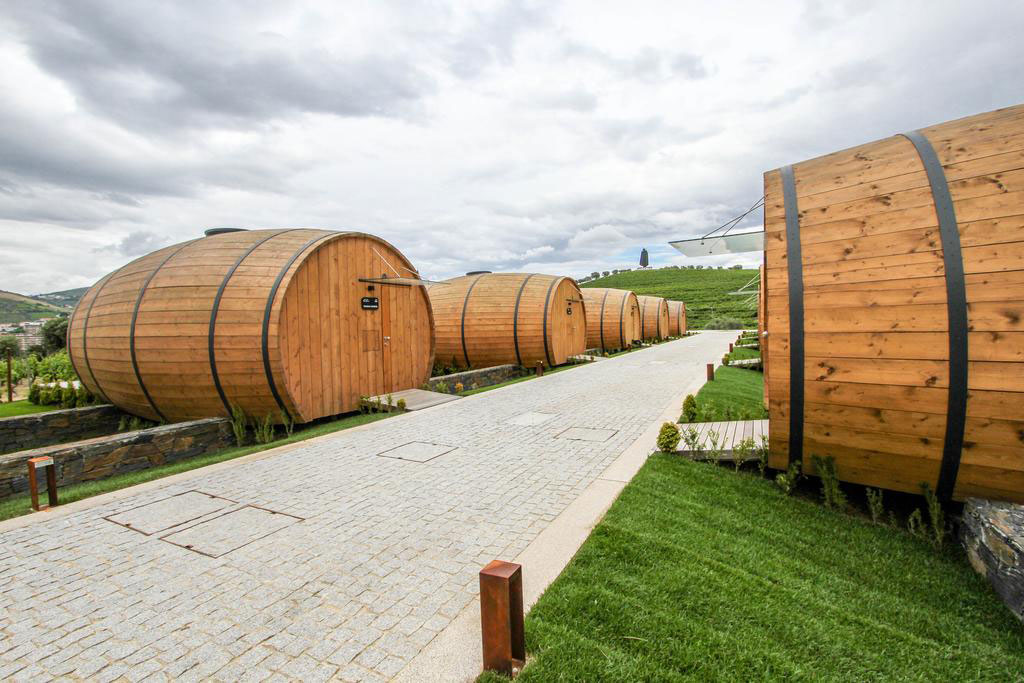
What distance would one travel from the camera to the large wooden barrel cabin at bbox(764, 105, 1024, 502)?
3.10 m

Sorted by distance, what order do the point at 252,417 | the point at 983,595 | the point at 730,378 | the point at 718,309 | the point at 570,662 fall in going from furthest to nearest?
the point at 718,309 < the point at 730,378 < the point at 252,417 < the point at 983,595 < the point at 570,662

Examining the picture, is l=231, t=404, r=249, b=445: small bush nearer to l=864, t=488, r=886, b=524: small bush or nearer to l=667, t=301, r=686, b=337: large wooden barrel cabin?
l=864, t=488, r=886, b=524: small bush

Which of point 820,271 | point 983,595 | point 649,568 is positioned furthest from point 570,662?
point 820,271

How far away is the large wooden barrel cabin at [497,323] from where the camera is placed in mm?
13984

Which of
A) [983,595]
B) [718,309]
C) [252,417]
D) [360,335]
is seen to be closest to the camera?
[983,595]

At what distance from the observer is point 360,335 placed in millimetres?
9133

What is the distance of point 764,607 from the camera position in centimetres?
278

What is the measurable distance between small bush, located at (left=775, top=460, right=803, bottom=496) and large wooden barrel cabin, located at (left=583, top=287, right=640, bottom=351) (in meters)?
16.0

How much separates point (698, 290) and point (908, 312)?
79.9 m

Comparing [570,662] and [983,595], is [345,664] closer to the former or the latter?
[570,662]

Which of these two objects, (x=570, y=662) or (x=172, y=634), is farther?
(x=172, y=634)

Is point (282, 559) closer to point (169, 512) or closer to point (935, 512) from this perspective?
point (169, 512)

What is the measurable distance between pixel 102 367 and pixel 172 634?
723 cm

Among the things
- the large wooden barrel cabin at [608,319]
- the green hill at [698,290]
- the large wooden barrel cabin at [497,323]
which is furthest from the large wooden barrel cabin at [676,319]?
the large wooden barrel cabin at [497,323]
